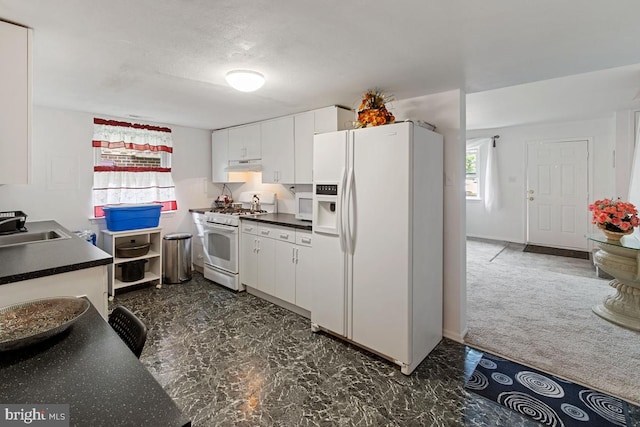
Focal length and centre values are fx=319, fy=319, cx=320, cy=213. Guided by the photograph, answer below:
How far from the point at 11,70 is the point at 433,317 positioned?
3.17 meters

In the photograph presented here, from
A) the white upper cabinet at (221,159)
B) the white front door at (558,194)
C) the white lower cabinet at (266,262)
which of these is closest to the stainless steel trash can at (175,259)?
the white upper cabinet at (221,159)

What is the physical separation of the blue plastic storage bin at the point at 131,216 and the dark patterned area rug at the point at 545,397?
3.80 meters

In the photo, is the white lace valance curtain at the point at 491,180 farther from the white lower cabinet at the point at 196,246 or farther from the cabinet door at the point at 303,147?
the white lower cabinet at the point at 196,246

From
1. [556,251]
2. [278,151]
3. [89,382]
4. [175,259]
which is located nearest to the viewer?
[89,382]

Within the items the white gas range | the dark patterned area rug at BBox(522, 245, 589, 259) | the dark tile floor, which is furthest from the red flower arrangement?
the white gas range

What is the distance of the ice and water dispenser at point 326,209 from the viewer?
267cm

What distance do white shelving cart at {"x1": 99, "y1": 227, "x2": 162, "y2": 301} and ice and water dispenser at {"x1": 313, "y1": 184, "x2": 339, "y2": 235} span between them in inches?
94.9

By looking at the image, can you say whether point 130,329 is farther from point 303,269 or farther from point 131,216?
point 131,216

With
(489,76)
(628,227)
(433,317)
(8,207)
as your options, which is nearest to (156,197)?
(8,207)

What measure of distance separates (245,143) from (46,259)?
2969 millimetres

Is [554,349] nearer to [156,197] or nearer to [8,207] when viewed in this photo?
[156,197]

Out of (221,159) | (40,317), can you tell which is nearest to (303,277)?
(40,317)

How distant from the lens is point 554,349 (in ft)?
8.51

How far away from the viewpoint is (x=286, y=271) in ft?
11.1
